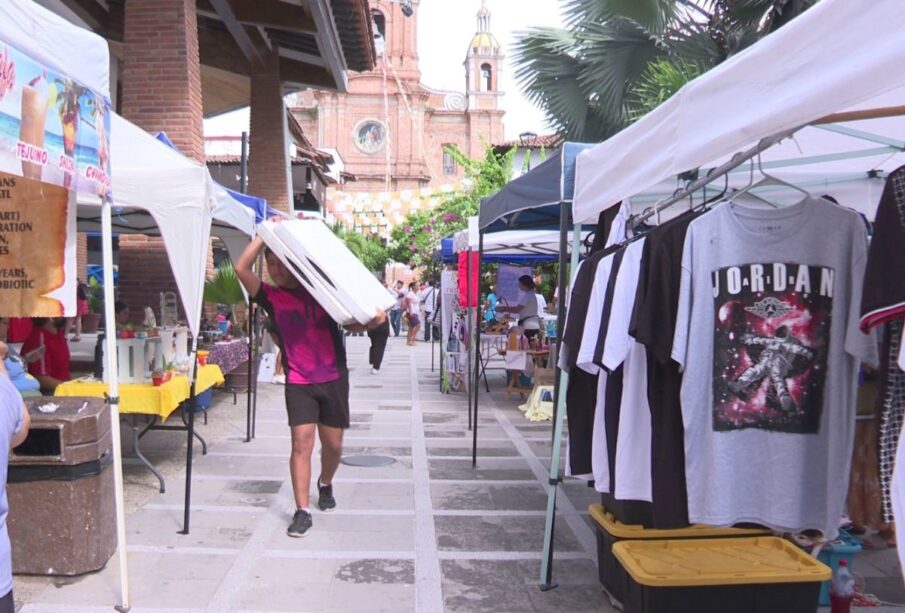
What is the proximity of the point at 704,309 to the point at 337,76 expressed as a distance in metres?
12.9

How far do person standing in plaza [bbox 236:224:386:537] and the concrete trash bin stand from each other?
4.09 ft

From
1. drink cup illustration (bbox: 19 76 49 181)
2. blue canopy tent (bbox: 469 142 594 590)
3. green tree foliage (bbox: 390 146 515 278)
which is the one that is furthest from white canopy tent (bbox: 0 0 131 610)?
green tree foliage (bbox: 390 146 515 278)

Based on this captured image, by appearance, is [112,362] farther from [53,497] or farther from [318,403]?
[318,403]

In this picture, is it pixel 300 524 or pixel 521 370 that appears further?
pixel 521 370

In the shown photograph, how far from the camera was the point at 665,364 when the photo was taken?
10.2 feet

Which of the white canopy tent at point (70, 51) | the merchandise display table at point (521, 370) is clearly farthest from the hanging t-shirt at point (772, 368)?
the merchandise display table at point (521, 370)

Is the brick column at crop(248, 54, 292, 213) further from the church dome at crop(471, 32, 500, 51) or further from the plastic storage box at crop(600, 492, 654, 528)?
the church dome at crop(471, 32, 500, 51)

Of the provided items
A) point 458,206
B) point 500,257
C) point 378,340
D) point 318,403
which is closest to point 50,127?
point 318,403

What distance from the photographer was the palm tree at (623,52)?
25.1ft

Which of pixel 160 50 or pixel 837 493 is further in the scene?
pixel 160 50

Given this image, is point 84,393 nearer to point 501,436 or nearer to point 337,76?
point 501,436

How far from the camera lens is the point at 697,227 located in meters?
3.12

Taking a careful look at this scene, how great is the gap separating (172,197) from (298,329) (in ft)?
4.21

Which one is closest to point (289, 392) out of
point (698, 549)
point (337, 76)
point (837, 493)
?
point (698, 549)
